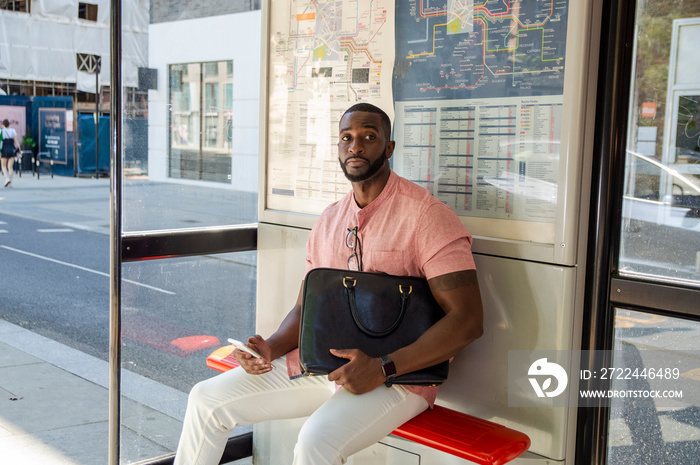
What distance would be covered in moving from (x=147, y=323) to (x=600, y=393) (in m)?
2.14

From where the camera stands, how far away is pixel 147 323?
141 inches

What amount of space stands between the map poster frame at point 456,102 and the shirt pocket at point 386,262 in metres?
0.32

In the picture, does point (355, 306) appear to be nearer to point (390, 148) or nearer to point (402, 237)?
point (402, 237)

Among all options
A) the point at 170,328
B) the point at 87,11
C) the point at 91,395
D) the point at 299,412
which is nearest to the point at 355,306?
the point at 299,412

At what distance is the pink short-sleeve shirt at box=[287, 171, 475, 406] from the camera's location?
2609mm

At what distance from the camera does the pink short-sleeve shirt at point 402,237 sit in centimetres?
261

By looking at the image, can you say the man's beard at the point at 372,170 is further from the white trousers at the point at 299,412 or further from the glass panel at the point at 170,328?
the glass panel at the point at 170,328

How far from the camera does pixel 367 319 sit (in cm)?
261

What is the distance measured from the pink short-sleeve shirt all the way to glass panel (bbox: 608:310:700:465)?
0.62m

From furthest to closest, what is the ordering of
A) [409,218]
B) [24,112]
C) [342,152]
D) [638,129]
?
[24,112] → [342,152] → [409,218] → [638,129]

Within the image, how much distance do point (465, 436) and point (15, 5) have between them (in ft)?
10.5

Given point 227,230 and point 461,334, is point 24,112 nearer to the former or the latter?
point 227,230

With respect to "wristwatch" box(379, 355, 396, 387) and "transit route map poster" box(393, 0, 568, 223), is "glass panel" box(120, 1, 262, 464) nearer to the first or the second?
"transit route map poster" box(393, 0, 568, 223)

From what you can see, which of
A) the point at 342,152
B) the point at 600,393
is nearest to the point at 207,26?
the point at 342,152
